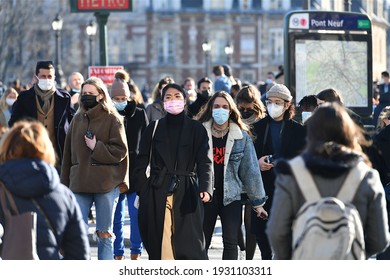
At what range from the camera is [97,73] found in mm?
22641

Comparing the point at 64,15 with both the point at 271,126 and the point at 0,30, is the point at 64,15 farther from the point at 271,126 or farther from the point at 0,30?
the point at 271,126

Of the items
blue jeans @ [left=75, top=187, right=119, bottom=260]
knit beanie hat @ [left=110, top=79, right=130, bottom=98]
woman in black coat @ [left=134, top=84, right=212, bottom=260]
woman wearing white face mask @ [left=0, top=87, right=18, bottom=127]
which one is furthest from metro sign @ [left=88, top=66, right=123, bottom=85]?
woman in black coat @ [left=134, top=84, right=212, bottom=260]

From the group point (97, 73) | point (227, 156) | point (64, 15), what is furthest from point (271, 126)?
point (64, 15)

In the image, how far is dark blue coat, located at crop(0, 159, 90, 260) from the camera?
22.4 ft

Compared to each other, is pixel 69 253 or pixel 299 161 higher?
pixel 299 161

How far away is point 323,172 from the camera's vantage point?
659 centimetres

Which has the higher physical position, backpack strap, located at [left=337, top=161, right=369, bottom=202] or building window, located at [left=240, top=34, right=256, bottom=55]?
backpack strap, located at [left=337, top=161, right=369, bottom=202]

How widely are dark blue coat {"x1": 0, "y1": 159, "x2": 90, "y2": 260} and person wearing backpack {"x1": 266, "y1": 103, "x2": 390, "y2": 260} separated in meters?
1.10

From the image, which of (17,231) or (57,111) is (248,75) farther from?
(17,231)

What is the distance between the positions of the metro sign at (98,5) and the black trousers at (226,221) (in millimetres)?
12392

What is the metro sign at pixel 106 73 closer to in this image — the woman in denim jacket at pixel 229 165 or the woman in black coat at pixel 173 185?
the woman in denim jacket at pixel 229 165

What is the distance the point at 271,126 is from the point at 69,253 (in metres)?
4.99

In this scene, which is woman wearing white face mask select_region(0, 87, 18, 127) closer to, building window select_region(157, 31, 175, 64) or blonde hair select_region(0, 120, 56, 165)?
blonde hair select_region(0, 120, 56, 165)

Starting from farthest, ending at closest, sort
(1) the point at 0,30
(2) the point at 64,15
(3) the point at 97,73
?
(2) the point at 64,15 < (1) the point at 0,30 < (3) the point at 97,73
